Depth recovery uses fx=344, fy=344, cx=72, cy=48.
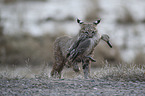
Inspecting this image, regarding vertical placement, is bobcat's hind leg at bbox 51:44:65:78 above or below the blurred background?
below

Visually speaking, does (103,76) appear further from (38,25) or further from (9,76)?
(38,25)

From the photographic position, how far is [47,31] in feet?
63.5

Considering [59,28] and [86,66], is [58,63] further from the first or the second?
[59,28]

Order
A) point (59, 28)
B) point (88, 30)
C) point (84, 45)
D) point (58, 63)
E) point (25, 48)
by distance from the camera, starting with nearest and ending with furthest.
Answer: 1. point (84, 45)
2. point (88, 30)
3. point (58, 63)
4. point (25, 48)
5. point (59, 28)

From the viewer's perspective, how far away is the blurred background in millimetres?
15773

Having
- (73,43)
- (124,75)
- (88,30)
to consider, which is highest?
(88,30)

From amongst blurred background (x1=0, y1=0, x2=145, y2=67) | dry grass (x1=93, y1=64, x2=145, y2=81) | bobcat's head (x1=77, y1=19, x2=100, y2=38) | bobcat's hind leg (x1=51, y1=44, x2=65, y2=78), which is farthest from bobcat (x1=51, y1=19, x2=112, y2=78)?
blurred background (x1=0, y1=0, x2=145, y2=67)

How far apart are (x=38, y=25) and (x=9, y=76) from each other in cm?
1357

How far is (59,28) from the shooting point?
1944 cm

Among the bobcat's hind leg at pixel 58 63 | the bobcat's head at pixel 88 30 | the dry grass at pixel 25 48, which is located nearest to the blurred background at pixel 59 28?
the dry grass at pixel 25 48

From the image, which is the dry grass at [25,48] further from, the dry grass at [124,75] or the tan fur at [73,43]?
the dry grass at [124,75]

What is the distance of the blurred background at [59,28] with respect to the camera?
15773 mm

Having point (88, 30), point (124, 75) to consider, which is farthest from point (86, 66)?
point (124, 75)

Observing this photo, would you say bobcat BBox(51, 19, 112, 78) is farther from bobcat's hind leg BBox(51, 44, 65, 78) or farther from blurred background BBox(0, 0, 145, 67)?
blurred background BBox(0, 0, 145, 67)
